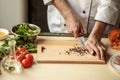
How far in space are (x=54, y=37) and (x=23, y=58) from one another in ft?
0.84

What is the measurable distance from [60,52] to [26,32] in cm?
19

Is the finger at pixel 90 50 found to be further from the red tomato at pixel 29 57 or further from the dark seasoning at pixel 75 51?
the red tomato at pixel 29 57

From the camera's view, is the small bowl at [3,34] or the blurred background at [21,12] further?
the blurred background at [21,12]

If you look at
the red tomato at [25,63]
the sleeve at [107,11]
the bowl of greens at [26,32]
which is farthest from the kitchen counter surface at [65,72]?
the sleeve at [107,11]

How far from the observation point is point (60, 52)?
3.74 feet

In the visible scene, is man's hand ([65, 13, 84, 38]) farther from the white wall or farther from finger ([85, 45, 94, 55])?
the white wall

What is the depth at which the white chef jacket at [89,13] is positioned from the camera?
1300mm

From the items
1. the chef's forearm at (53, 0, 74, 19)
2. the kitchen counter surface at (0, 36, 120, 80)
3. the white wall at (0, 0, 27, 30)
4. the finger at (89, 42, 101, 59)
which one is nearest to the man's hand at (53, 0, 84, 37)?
the chef's forearm at (53, 0, 74, 19)

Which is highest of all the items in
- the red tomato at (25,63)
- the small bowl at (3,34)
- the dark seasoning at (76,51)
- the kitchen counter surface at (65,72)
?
the small bowl at (3,34)

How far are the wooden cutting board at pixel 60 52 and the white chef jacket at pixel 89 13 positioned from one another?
0.20 metres

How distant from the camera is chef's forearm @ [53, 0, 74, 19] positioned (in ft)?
4.42

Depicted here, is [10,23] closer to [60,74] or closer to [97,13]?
[97,13]

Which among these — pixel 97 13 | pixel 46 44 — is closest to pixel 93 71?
pixel 46 44

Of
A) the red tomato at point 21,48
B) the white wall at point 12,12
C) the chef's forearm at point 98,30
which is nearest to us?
the red tomato at point 21,48
